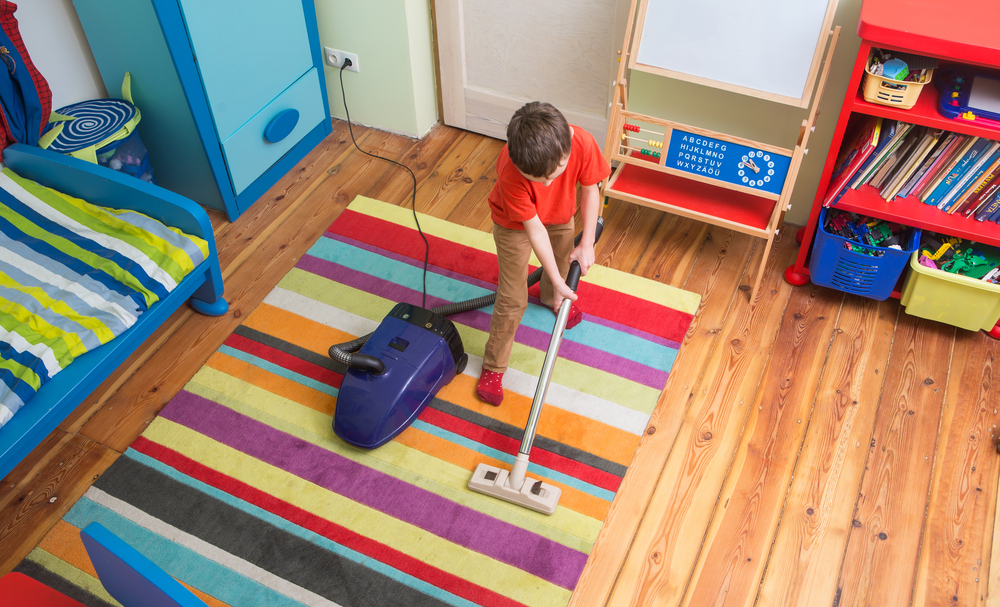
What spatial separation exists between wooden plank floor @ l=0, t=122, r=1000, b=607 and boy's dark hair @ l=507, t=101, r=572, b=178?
2.94 feet

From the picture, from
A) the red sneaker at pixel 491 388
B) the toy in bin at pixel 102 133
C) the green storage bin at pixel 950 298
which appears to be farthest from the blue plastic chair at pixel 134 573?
the green storage bin at pixel 950 298

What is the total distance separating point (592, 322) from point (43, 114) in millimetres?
1834

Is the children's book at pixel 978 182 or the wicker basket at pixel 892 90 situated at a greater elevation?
the wicker basket at pixel 892 90

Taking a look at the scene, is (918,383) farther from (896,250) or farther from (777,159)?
(777,159)

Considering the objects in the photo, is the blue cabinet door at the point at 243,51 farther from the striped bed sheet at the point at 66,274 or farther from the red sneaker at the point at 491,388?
the red sneaker at the point at 491,388

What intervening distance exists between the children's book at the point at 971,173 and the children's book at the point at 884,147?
0.19m

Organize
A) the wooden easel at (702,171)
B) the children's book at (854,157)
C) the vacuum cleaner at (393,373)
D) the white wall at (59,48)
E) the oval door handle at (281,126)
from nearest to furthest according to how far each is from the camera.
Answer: the vacuum cleaner at (393,373)
the children's book at (854,157)
the wooden easel at (702,171)
the white wall at (59,48)
the oval door handle at (281,126)

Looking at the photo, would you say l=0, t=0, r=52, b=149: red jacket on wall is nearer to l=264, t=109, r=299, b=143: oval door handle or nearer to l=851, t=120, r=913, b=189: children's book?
l=264, t=109, r=299, b=143: oval door handle

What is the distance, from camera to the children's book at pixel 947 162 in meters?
1.98

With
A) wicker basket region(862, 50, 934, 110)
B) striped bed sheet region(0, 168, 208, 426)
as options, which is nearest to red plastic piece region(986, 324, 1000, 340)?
wicker basket region(862, 50, 934, 110)

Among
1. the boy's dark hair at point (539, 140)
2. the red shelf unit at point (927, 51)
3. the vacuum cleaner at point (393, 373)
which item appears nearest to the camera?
the boy's dark hair at point (539, 140)

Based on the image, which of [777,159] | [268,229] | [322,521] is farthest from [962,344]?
[268,229]

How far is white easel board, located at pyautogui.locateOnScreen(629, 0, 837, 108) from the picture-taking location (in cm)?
199

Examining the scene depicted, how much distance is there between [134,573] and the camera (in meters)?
1.00
